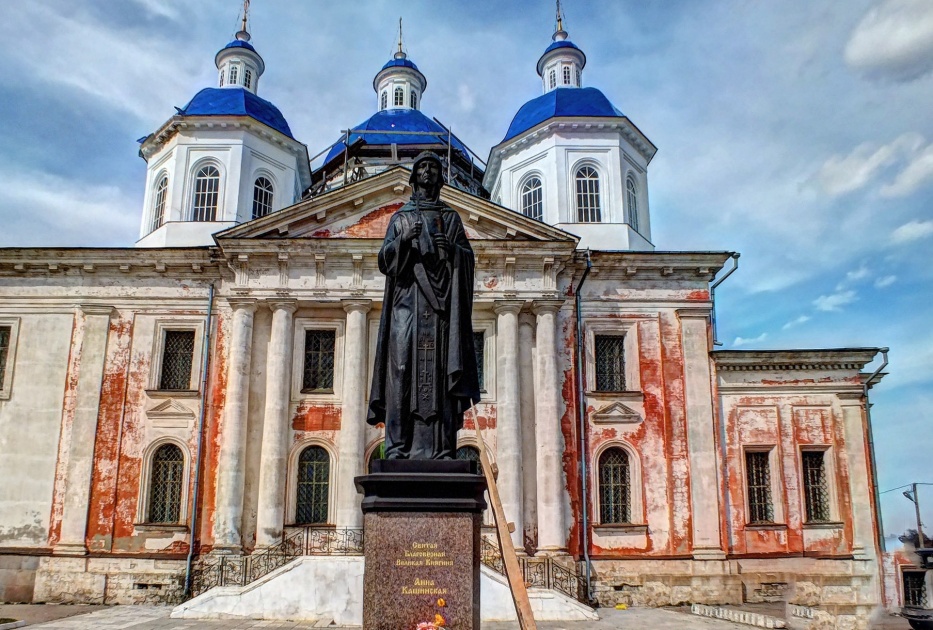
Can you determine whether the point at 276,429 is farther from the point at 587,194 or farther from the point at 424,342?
the point at 424,342

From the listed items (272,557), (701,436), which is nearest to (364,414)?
(272,557)

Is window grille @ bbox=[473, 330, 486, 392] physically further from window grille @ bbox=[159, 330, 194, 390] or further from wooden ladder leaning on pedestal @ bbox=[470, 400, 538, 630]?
wooden ladder leaning on pedestal @ bbox=[470, 400, 538, 630]

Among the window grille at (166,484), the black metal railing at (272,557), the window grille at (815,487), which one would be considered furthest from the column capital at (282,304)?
the window grille at (815,487)

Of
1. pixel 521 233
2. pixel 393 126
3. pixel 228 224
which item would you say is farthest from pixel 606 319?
pixel 393 126

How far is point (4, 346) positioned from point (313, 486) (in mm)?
10499

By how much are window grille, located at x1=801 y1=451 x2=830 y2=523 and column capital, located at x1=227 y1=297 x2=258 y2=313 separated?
55.6 ft

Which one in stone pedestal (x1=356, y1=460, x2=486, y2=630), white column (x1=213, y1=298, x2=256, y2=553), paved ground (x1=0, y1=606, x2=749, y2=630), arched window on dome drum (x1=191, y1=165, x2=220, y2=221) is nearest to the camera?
stone pedestal (x1=356, y1=460, x2=486, y2=630)

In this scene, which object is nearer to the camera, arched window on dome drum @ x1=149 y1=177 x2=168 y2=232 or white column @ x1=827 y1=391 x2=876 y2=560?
white column @ x1=827 y1=391 x2=876 y2=560

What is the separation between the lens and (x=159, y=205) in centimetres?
2872

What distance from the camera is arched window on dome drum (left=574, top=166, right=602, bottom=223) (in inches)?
1098

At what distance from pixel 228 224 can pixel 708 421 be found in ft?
55.2

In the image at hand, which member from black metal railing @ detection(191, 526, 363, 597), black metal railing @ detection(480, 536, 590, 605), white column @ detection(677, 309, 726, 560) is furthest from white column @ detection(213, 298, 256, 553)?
white column @ detection(677, 309, 726, 560)

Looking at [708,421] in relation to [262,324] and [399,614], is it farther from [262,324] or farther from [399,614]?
[399,614]

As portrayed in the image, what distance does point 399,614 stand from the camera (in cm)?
671
